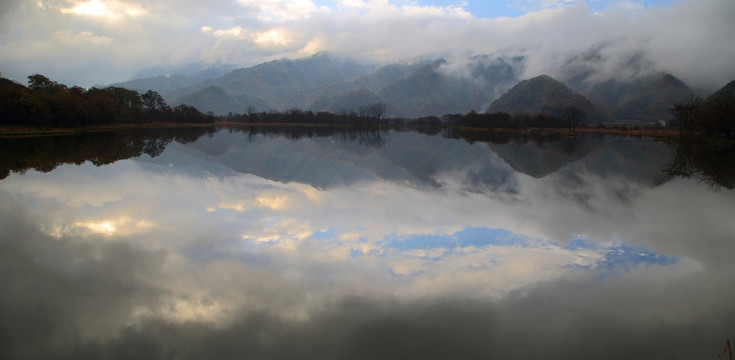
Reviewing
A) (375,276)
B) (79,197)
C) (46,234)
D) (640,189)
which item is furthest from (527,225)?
(79,197)

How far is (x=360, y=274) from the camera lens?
7172 millimetres

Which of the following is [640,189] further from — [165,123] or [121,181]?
[165,123]

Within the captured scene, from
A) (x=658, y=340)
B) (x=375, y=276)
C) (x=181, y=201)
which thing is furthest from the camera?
(x=181, y=201)

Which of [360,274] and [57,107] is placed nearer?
[360,274]

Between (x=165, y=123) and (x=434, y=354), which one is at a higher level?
(x=165, y=123)

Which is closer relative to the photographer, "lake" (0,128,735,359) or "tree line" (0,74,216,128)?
"lake" (0,128,735,359)

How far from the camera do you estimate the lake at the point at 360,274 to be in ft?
16.8

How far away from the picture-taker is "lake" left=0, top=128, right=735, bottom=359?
5121 mm

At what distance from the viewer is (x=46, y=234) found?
9430mm

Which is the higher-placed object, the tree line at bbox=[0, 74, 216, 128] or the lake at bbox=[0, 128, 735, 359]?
the tree line at bbox=[0, 74, 216, 128]

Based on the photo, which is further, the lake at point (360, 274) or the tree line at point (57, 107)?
the tree line at point (57, 107)

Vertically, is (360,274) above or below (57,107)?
below

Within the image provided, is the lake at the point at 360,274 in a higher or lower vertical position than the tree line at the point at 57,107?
lower

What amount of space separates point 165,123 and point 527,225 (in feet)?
350
